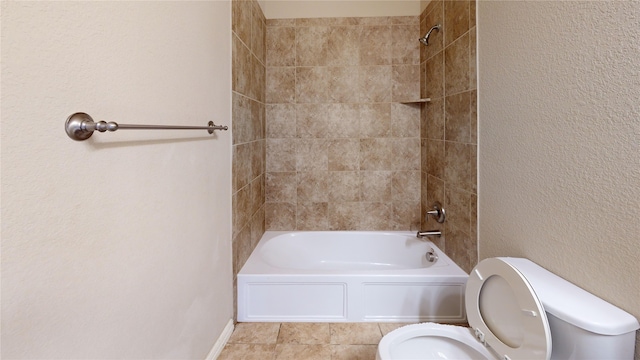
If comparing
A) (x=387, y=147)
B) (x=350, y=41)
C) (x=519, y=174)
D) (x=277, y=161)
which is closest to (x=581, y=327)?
(x=519, y=174)

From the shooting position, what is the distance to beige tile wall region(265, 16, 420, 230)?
3.04 metres

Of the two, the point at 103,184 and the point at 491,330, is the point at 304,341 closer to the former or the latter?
the point at 491,330

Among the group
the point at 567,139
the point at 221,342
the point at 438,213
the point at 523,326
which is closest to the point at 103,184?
the point at 221,342

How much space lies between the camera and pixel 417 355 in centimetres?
142

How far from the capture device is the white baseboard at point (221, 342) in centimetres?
175

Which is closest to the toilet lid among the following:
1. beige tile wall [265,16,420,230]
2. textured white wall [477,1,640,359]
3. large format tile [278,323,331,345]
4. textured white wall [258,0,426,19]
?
textured white wall [477,1,640,359]

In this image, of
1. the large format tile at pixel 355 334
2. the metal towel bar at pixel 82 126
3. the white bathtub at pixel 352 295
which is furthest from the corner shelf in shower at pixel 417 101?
the metal towel bar at pixel 82 126

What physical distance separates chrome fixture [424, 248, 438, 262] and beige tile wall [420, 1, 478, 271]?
9cm

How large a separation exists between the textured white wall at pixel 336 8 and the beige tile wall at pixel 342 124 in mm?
55

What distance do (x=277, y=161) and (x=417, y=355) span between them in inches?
82.6

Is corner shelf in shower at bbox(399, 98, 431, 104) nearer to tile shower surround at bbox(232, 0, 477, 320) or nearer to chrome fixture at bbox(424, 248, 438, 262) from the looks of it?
tile shower surround at bbox(232, 0, 477, 320)

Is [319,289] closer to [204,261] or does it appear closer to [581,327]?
[204,261]

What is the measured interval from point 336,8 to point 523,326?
2.85m

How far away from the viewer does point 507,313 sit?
1.30 m
